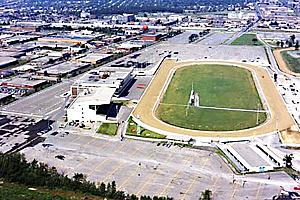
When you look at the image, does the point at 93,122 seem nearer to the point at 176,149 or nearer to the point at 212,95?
the point at 176,149

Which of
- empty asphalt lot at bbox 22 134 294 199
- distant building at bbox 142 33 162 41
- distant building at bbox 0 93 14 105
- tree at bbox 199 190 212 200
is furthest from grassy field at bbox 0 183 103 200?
distant building at bbox 142 33 162 41

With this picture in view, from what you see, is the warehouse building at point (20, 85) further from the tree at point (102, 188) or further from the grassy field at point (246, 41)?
the grassy field at point (246, 41)

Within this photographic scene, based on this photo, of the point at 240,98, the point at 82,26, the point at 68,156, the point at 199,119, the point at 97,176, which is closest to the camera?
the point at 97,176

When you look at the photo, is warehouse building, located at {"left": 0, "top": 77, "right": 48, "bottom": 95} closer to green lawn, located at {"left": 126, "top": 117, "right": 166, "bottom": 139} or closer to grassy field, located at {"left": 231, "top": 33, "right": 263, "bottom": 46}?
green lawn, located at {"left": 126, "top": 117, "right": 166, "bottom": 139}

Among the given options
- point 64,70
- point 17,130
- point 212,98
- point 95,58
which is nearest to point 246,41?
point 95,58

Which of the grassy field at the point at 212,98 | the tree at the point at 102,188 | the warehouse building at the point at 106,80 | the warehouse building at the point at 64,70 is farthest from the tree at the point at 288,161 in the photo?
the warehouse building at the point at 64,70

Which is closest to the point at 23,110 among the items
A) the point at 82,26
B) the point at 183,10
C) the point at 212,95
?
the point at 212,95
